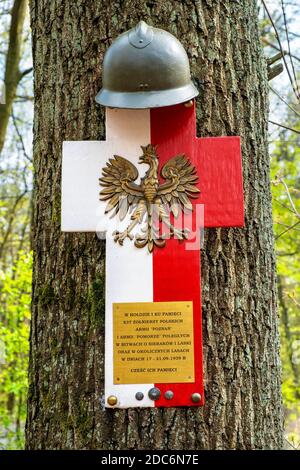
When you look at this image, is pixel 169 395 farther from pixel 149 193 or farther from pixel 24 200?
pixel 24 200

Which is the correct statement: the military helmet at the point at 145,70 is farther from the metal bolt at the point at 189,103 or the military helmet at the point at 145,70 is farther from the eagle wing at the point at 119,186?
the eagle wing at the point at 119,186

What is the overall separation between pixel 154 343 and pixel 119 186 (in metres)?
0.56

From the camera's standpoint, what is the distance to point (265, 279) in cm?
191

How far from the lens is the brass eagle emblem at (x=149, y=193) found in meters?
1.89

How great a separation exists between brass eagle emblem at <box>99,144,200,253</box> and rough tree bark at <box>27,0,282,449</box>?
13 centimetres

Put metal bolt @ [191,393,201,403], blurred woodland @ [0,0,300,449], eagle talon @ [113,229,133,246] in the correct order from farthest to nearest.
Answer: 1. blurred woodland @ [0,0,300,449]
2. eagle talon @ [113,229,133,246]
3. metal bolt @ [191,393,201,403]

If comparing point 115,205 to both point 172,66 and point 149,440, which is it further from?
point 149,440

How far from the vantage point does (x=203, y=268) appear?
1.85 m

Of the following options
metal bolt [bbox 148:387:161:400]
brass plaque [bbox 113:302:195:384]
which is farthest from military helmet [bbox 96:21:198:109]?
metal bolt [bbox 148:387:161:400]

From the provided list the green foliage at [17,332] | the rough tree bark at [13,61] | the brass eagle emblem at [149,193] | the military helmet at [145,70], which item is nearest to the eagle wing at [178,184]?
the brass eagle emblem at [149,193]

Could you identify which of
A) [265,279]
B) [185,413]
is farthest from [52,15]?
[185,413]

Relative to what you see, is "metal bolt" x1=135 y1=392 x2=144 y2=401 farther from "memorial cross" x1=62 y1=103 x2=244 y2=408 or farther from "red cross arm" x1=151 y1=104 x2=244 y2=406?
"red cross arm" x1=151 y1=104 x2=244 y2=406

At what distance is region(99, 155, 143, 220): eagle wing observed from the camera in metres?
1.92

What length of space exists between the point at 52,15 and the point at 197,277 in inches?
45.1
